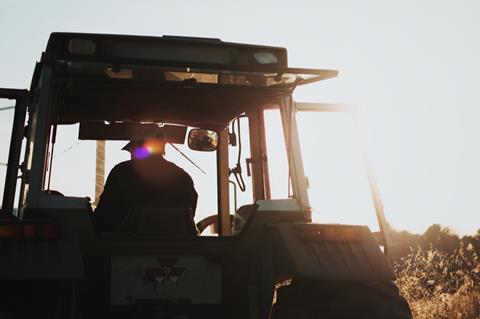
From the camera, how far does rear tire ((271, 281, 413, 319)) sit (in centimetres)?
299

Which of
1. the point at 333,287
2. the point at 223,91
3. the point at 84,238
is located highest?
the point at 223,91

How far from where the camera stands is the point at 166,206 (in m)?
3.67

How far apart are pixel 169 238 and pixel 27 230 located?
2.70ft

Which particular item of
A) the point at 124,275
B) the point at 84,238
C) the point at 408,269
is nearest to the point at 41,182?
the point at 84,238

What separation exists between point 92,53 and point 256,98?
1195 millimetres

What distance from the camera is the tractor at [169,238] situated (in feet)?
9.60

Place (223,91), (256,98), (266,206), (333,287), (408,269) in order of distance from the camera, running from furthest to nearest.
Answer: (408,269)
(256,98)
(223,91)
(266,206)
(333,287)

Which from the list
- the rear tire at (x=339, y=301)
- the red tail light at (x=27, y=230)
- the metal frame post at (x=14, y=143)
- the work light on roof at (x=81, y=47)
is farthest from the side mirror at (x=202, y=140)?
the red tail light at (x=27, y=230)

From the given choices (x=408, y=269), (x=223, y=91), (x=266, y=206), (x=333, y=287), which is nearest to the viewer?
(x=333, y=287)

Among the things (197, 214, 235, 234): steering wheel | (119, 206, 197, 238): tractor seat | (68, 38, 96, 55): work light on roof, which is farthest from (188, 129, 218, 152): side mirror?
(68, 38, 96, 55): work light on roof

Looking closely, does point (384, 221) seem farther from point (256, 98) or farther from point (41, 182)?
point (41, 182)

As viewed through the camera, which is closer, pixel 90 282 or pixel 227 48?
pixel 90 282

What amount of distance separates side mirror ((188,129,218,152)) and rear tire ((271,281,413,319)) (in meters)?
2.05

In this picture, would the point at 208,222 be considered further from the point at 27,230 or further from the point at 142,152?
the point at 27,230
